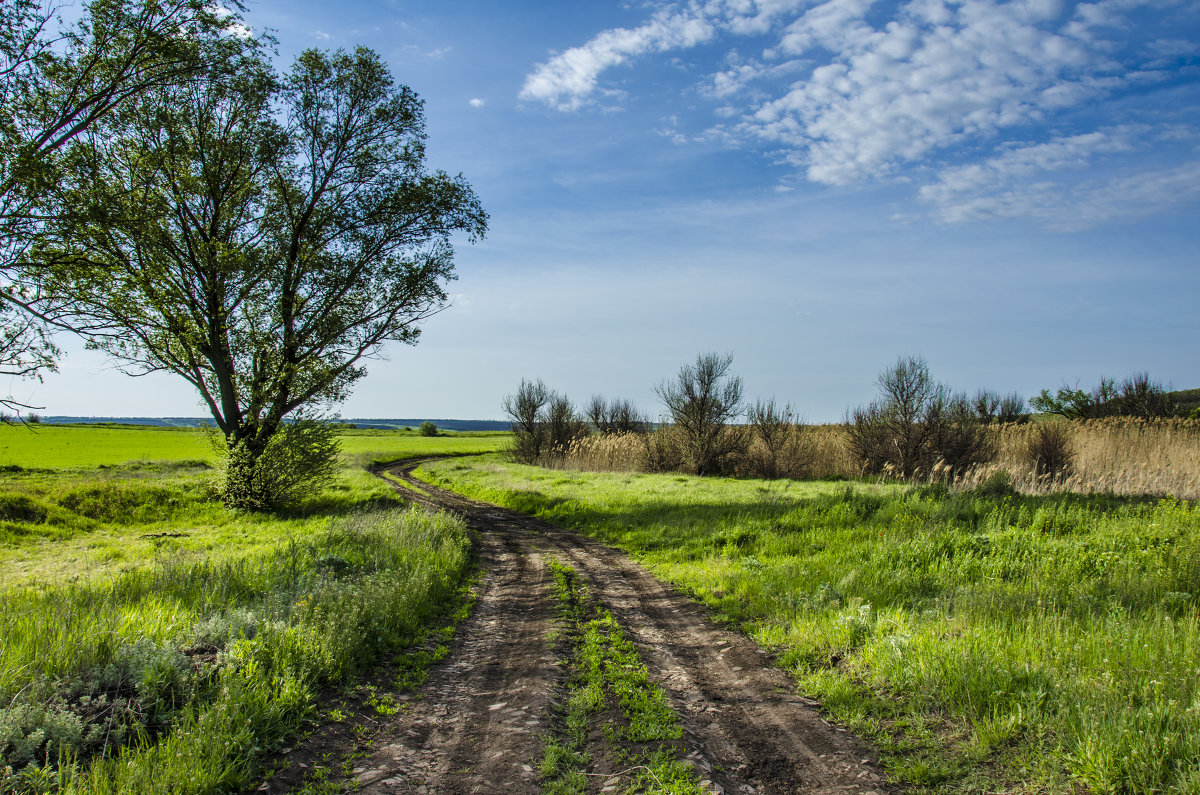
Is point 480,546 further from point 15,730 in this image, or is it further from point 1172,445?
point 1172,445

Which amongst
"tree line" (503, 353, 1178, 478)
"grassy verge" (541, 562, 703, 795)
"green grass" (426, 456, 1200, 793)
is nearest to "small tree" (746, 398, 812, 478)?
"tree line" (503, 353, 1178, 478)

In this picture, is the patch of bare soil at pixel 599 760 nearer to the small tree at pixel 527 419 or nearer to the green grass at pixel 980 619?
the green grass at pixel 980 619

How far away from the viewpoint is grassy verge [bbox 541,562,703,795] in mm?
3906

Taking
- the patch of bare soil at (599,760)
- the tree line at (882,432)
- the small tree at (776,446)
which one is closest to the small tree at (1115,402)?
the tree line at (882,432)

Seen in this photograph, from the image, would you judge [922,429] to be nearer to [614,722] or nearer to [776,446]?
[776,446]

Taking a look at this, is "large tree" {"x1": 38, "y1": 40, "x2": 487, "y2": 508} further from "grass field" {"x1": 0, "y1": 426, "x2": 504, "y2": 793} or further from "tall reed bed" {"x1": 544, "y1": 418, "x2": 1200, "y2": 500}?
"tall reed bed" {"x1": 544, "y1": 418, "x2": 1200, "y2": 500}

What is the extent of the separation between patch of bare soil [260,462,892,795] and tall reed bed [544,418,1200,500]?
12.5 meters

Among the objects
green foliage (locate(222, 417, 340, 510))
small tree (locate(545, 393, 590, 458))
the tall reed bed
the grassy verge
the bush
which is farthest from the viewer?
small tree (locate(545, 393, 590, 458))

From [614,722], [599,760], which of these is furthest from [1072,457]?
[599,760]

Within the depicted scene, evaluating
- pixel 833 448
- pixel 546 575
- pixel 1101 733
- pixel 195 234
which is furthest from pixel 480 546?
pixel 833 448

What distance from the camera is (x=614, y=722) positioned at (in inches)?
187

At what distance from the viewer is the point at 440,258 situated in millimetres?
21531

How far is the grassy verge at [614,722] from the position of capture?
154 inches

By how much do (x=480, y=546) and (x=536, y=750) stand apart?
9530mm
